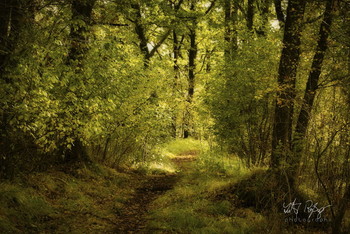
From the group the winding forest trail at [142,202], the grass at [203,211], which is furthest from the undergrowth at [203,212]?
the winding forest trail at [142,202]

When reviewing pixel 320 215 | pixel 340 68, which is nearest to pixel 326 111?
pixel 340 68

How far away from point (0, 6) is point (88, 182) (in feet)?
18.0

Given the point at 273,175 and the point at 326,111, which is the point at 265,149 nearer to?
the point at 273,175

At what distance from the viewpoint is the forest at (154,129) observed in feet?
21.6

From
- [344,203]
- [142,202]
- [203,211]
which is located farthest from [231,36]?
[344,203]

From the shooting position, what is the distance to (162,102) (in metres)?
13.3
